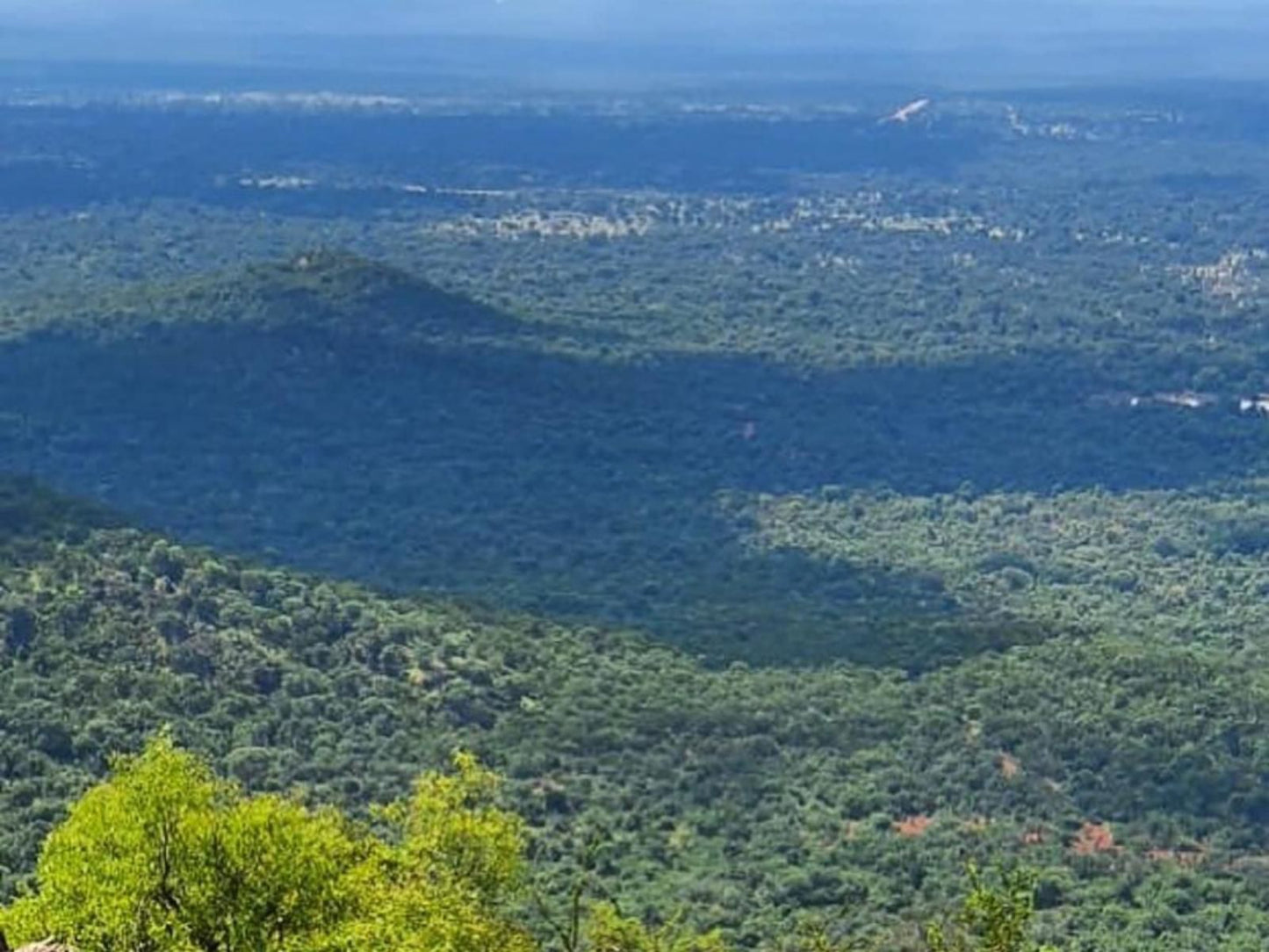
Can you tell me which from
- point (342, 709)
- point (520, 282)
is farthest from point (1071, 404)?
point (342, 709)

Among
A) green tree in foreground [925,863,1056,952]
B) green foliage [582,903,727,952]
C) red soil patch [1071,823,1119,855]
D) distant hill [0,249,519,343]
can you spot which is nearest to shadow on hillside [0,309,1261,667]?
distant hill [0,249,519,343]

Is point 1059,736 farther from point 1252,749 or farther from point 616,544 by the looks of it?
point 616,544

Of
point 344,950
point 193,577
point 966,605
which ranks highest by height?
point 344,950

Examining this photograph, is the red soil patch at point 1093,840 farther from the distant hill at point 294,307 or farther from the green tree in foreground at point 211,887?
the distant hill at point 294,307

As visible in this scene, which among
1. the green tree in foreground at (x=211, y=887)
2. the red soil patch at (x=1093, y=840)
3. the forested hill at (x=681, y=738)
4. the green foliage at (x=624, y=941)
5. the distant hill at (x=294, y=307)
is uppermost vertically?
the green tree in foreground at (x=211, y=887)

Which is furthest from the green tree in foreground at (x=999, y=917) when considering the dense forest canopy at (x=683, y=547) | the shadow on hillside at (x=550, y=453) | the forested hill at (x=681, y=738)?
the shadow on hillside at (x=550, y=453)

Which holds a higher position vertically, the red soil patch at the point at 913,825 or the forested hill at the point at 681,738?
the forested hill at the point at 681,738

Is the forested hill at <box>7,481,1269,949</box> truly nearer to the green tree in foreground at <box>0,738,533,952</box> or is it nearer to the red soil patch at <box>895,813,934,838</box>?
the red soil patch at <box>895,813,934,838</box>
